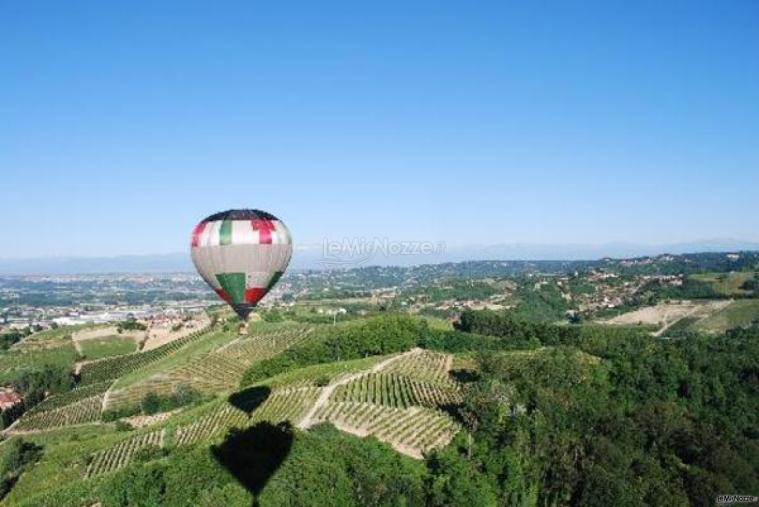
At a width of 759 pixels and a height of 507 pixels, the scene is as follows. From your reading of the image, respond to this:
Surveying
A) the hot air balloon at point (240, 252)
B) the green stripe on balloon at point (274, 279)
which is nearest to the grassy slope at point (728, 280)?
the green stripe on balloon at point (274, 279)

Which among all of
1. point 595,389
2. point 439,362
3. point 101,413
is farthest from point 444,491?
point 101,413

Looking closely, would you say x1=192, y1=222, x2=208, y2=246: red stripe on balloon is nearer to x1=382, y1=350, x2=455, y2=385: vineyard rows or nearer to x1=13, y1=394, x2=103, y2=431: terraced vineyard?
x1=382, y1=350, x2=455, y2=385: vineyard rows

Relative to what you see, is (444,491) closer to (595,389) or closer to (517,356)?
(595,389)

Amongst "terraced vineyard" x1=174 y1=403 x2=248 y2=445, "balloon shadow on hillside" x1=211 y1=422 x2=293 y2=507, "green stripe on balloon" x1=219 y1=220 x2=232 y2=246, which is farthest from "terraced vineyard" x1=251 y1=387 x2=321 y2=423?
"green stripe on balloon" x1=219 y1=220 x2=232 y2=246

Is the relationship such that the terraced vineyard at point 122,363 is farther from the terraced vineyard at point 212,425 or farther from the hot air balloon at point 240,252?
the hot air balloon at point 240,252

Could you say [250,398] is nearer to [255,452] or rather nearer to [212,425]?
[212,425]

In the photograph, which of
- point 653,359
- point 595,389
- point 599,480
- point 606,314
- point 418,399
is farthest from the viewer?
point 606,314
